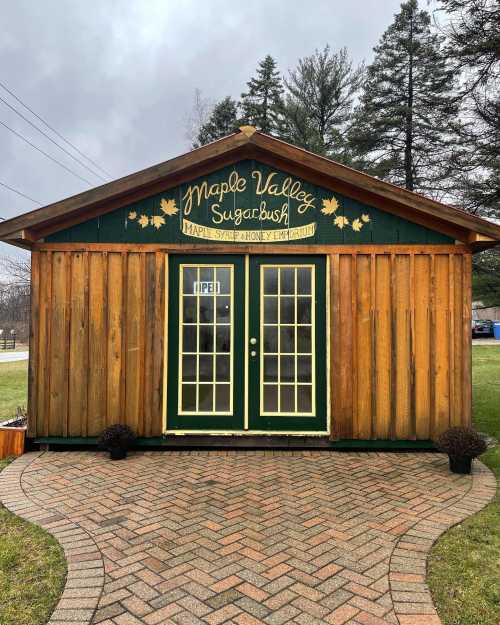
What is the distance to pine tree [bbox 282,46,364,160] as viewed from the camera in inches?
706

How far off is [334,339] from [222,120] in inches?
738

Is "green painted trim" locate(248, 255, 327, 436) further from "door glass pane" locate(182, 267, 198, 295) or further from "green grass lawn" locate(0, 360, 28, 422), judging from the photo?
"green grass lawn" locate(0, 360, 28, 422)

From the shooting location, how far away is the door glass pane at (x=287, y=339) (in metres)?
5.49

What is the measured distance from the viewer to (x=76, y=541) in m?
3.23

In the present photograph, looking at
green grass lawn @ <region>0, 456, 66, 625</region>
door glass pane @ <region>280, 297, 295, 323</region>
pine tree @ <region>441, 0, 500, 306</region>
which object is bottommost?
green grass lawn @ <region>0, 456, 66, 625</region>

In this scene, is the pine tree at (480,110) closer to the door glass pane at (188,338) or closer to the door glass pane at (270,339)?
the door glass pane at (270,339)

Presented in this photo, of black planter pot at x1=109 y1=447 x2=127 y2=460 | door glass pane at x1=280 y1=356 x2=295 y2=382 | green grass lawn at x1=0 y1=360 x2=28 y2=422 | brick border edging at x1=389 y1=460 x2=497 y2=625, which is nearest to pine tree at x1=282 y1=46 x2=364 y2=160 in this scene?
green grass lawn at x1=0 y1=360 x2=28 y2=422

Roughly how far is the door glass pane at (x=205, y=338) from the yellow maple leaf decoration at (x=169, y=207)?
0.65m

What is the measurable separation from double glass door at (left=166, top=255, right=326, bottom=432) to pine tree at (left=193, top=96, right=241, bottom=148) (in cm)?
1748

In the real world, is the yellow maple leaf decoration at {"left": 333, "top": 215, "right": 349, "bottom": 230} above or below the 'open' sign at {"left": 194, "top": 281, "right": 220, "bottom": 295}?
above

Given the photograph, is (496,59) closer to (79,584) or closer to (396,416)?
(396,416)

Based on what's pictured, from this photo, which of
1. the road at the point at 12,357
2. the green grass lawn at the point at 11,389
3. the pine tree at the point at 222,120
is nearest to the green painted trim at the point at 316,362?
the green grass lawn at the point at 11,389

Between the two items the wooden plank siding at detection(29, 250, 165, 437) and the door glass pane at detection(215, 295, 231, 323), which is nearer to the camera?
the wooden plank siding at detection(29, 250, 165, 437)

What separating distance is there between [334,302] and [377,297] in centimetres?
49
